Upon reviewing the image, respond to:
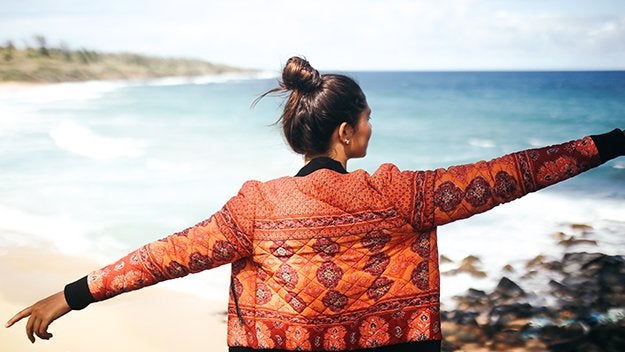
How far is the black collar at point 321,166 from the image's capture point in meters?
1.76

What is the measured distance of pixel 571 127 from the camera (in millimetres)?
17859

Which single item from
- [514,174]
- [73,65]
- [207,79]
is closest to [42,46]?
[73,65]

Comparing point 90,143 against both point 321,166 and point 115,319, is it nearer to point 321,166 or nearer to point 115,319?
point 115,319

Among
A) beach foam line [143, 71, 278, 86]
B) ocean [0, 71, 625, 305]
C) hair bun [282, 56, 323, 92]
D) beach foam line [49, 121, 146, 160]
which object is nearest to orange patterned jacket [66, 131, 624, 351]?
hair bun [282, 56, 323, 92]

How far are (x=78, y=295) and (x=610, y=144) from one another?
119cm

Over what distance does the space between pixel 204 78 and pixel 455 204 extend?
3181 cm

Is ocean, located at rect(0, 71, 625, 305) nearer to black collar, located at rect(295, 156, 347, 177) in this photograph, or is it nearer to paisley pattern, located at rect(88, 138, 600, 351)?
black collar, located at rect(295, 156, 347, 177)

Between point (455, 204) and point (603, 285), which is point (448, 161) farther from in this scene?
point (455, 204)

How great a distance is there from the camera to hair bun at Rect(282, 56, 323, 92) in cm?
177

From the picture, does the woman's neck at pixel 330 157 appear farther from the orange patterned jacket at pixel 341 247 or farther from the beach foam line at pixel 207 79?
the beach foam line at pixel 207 79

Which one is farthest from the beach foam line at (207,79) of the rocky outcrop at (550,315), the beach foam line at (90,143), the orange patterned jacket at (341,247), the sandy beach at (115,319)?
the orange patterned jacket at (341,247)

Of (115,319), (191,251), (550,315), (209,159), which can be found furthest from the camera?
(209,159)

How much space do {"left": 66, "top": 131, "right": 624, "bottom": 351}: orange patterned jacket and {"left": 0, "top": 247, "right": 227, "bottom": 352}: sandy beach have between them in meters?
2.21

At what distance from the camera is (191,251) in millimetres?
1731
